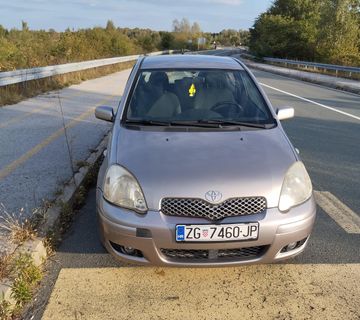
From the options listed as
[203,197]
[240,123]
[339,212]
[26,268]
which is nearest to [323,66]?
[339,212]

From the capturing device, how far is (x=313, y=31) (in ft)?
166

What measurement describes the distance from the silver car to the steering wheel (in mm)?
413

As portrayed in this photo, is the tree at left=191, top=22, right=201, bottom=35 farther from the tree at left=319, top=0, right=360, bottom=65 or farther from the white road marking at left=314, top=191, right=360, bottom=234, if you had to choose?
the white road marking at left=314, top=191, right=360, bottom=234

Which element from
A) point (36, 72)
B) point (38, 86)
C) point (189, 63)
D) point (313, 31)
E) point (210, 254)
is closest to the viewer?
point (210, 254)

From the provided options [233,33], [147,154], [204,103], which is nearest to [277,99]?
[204,103]

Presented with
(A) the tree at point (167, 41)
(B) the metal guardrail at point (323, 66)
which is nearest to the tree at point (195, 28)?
(A) the tree at point (167, 41)

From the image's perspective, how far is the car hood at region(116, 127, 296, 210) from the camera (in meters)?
3.01

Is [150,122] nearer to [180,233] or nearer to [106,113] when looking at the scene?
[106,113]

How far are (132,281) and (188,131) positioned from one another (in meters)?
1.40

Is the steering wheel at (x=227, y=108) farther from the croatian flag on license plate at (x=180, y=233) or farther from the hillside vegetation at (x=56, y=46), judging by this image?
the hillside vegetation at (x=56, y=46)

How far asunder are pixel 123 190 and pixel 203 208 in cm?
63

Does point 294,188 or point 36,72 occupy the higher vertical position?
point 294,188

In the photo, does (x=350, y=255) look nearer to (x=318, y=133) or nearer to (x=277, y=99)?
(x=318, y=133)

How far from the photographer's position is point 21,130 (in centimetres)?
832
